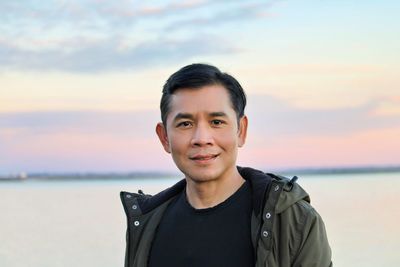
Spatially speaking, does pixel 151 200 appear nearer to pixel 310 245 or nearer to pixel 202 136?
pixel 202 136

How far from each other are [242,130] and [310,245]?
0.74 metres

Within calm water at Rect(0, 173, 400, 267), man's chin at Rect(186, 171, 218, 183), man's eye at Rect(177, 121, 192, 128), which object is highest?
man's eye at Rect(177, 121, 192, 128)

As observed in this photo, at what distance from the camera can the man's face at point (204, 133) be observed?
3404 millimetres

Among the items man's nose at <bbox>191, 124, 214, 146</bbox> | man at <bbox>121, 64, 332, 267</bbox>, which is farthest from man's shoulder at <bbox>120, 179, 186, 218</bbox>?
man's nose at <bbox>191, 124, 214, 146</bbox>

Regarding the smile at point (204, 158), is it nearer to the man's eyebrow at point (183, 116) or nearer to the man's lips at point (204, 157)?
the man's lips at point (204, 157)

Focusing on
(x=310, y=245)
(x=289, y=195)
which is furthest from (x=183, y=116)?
(x=310, y=245)

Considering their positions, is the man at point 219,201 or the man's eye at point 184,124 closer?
the man at point 219,201

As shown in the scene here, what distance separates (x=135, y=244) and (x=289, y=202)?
0.99 meters

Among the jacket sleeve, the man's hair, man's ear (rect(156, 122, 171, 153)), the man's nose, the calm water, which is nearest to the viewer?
the jacket sleeve

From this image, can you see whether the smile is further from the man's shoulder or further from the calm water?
the calm water

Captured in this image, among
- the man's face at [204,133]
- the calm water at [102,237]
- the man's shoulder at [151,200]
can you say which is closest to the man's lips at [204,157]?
the man's face at [204,133]

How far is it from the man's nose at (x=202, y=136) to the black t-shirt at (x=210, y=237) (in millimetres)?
364

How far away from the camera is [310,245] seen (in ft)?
10.6

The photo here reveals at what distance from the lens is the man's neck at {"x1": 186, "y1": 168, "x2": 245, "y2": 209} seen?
354 cm
